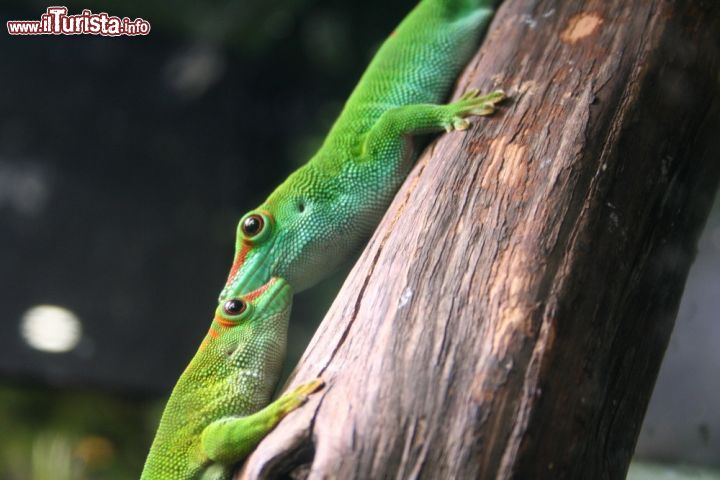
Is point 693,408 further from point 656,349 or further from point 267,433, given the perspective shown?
point 267,433

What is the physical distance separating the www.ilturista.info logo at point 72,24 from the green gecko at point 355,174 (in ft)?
3.42

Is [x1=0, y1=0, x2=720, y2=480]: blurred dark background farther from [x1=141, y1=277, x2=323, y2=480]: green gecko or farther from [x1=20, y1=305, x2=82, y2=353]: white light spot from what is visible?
[x1=141, y1=277, x2=323, y2=480]: green gecko

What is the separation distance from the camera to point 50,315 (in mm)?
4613

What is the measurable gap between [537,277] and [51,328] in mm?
3812

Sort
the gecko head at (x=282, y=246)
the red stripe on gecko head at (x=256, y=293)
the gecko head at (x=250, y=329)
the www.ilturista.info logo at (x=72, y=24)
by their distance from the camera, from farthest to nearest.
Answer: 1. the www.ilturista.info logo at (x=72, y=24)
2. the gecko head at (x=282, y=246)
3. the red stripe on gecko head at (x=256, y=293)
4. the gecko head at (x=250, y=329)

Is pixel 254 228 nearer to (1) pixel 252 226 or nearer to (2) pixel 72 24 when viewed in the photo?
(1) pixel 252 226

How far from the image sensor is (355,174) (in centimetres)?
265

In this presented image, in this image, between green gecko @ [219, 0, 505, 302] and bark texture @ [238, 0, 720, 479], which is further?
green gecko @ [219, 0, 505, 302]

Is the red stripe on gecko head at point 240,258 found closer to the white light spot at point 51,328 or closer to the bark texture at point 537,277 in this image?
the bark texture at point 537,277

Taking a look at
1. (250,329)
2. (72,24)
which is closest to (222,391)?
(250,329)

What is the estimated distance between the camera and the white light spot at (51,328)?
4488mm

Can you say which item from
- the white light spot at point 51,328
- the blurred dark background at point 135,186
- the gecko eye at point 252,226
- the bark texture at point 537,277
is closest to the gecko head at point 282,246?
the gecko eye at point 252,226

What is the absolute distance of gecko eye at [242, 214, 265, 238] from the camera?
97.5 inches

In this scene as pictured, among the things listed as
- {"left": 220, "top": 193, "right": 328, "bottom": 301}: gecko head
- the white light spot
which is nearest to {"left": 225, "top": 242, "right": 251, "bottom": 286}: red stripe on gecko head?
{"left": 220, "top": 193, "right": 328, "bottom": 301}: gecko head
